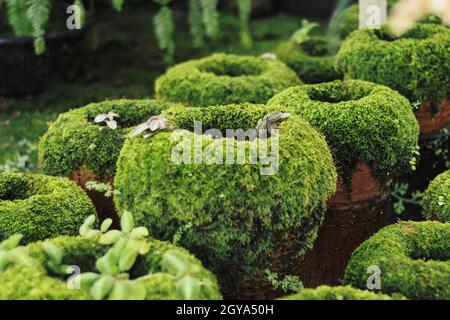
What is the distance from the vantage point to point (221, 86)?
4238 mm

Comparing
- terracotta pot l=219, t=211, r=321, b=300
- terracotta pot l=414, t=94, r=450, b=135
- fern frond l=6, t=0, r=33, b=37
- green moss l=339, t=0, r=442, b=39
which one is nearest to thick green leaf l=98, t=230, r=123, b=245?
terracotta pot l=219, t=211, r=321, b=300

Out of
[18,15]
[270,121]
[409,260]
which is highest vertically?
[18,15]

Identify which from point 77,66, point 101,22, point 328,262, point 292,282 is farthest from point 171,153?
point 101,22

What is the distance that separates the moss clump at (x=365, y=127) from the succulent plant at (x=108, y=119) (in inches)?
33.7

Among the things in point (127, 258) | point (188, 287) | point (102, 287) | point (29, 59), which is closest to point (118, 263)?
point (127, 258)

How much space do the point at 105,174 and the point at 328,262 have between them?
126 centimetres

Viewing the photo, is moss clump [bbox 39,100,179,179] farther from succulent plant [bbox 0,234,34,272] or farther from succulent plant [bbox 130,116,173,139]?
succulent plant [bbox 0,234,34,272]

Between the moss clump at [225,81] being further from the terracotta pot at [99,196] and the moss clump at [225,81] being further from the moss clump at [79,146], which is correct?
the terracotta pot at [99,196]

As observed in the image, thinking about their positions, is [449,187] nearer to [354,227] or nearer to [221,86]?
[354,227]

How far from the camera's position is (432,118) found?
4250 mm

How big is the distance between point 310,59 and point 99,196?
6.57 ft

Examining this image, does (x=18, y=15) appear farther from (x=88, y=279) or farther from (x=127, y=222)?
(x=88, y=279)

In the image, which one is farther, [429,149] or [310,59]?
[310,59]

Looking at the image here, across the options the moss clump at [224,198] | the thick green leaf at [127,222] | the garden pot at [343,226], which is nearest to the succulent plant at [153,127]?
the moss clump at [224,198]
